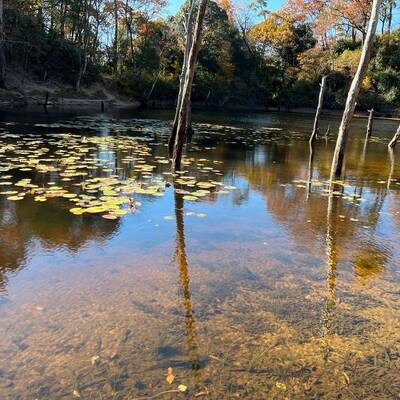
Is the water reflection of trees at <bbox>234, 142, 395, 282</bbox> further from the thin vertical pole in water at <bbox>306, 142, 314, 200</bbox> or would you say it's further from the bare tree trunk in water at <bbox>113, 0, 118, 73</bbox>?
the bare tree trunk in water at <bbox>113, 0, 118, 73</bbox>

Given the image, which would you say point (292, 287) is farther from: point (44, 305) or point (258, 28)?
point (258, 28)

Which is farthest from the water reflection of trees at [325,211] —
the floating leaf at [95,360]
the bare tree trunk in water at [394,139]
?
the bare tree trunk in water at [394,139]

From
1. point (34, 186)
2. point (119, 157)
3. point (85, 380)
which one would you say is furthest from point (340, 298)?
point (119, 157)

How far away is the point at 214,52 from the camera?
43094 mm

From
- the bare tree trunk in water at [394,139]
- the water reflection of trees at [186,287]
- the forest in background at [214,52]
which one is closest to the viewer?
the water reflection of trees at [186,287]

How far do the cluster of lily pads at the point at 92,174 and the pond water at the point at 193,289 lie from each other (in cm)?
6

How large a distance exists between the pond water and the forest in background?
24651mm

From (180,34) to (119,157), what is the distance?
30993 millimetres

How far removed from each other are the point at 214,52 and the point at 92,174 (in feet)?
125

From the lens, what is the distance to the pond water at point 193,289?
8.87 ft

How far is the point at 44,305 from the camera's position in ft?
11.3

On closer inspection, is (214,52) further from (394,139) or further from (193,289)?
(193,289)

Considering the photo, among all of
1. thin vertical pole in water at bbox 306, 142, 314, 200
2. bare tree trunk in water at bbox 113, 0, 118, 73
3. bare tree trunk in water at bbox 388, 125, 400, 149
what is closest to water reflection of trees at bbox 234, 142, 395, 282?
thin vertical pole in water at bbox 306, 142, 314, 200

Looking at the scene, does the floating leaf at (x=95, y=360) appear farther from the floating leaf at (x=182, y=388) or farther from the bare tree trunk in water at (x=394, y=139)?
the bare tree trunk in water at (x=394, y=139)
